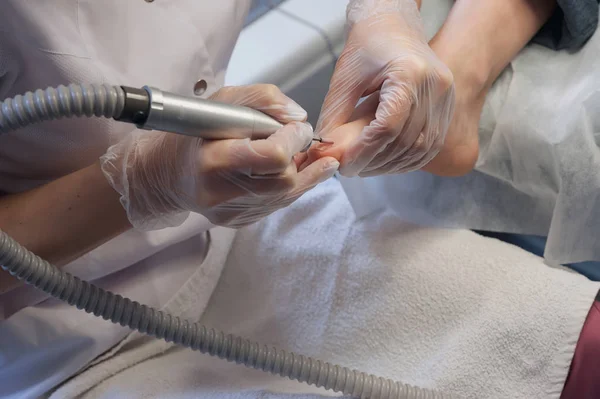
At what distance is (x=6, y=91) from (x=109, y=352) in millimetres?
311

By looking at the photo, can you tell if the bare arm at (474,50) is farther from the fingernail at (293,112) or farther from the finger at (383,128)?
the fingernail at (293,112)

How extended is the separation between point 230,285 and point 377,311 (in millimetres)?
199

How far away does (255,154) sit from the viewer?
0.46m

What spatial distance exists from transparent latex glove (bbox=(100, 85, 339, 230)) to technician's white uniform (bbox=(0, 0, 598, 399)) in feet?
0.30

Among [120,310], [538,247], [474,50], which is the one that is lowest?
[538,247]

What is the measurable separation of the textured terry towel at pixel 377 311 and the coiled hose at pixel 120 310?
35 mm

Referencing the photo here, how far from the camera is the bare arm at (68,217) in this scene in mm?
583

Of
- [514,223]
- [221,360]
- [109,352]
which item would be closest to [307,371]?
[221,360]

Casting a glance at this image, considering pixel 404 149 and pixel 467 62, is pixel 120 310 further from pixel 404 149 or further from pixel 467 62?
pixel 467 62

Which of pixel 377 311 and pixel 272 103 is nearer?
pixel 272 103

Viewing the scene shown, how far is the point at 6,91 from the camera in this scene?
1.90 ft

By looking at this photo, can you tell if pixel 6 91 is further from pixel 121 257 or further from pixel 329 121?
pixel 329 121

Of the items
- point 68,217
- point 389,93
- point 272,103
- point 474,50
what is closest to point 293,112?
point 272,103

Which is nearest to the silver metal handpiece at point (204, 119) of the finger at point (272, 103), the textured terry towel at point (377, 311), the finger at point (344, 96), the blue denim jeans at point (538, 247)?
the finger at point (272, 103)
